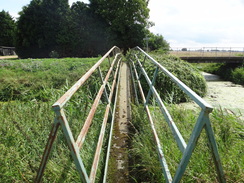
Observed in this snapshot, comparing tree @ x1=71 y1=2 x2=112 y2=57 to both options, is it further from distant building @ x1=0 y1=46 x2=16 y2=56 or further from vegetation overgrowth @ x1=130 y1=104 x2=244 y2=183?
vegetation overgrowth @ x1=130 y1=104 x2=244 y2=183

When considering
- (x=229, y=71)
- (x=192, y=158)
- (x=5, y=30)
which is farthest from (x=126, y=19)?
(x=5, y=30)

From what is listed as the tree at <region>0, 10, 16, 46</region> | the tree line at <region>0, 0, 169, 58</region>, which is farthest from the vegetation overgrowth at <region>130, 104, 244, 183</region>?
the tree at <region>0, 10, 16, 46</region>

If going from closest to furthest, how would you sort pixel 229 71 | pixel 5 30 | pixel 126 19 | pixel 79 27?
pixel 229 71 < pixel 126 19 < pixel 79 27 < pixel 5 30

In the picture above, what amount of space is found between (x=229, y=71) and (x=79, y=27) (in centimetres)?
2241

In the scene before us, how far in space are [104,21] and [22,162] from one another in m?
29.8

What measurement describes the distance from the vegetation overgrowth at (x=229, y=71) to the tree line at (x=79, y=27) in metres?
10.7

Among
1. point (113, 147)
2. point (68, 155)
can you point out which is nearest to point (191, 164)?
point (113, 147)

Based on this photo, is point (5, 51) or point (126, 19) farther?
point (5, 51)

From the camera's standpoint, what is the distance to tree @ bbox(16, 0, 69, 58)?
29938mm

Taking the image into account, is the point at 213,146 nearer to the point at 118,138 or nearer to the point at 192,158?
the point at 192,158

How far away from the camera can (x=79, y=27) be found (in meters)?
29.6

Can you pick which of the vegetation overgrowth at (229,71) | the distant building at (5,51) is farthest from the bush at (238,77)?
the distant building at (5,51)

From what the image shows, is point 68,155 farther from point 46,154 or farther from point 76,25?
point 76,25

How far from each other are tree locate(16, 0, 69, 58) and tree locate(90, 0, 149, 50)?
22.1 feet
